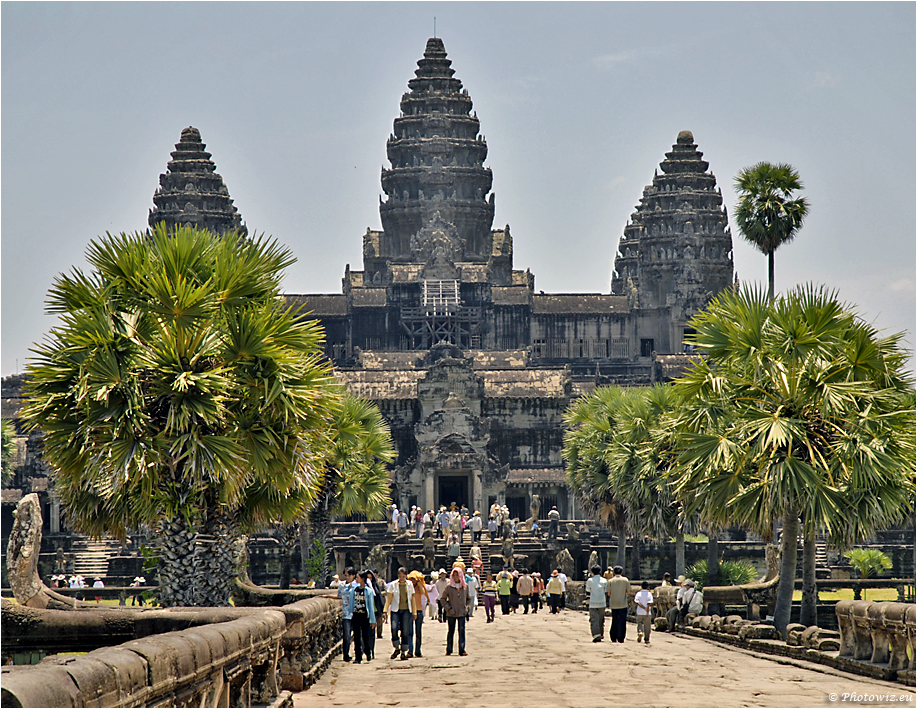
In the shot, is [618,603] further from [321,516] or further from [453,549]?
[453,549]

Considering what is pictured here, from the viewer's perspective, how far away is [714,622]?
28.8 meters

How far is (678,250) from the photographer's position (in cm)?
10062

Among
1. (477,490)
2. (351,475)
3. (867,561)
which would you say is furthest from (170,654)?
(477,490)

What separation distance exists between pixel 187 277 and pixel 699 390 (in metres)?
10.5

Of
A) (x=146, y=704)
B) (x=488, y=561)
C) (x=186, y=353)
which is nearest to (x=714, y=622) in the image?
(x=186, y=353)

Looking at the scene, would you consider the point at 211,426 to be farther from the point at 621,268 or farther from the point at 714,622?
the point at 621,268

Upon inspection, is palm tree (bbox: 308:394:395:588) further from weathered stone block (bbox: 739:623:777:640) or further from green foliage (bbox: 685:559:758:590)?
weathered stone block (bbox: 739:623:777:640)

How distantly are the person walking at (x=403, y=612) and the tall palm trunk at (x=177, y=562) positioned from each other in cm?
404

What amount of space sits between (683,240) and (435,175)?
1939 centimetres

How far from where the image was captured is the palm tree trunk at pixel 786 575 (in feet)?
87.6

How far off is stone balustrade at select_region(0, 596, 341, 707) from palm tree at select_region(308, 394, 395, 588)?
15.6 meters

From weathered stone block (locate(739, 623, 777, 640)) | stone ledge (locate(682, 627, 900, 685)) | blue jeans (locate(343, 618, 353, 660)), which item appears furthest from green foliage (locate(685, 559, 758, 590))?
blue jeans (locate(343, 618, 353, 660))

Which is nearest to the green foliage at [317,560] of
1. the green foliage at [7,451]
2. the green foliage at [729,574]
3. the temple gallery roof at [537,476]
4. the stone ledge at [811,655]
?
the stone ledge at [811,655]

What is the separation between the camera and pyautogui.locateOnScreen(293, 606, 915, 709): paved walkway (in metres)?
16.4
